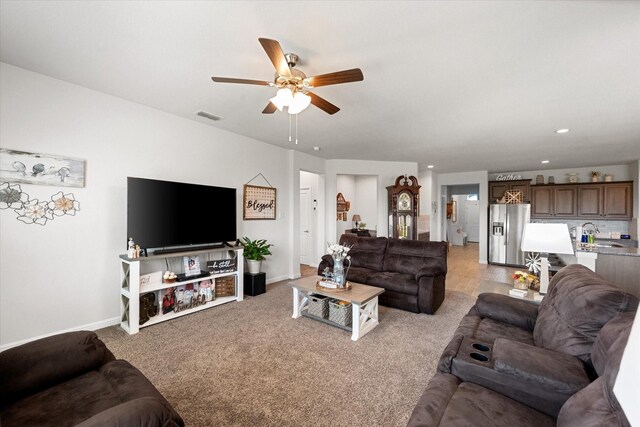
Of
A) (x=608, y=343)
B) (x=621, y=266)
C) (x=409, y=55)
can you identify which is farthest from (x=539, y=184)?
(x=608, y=343)

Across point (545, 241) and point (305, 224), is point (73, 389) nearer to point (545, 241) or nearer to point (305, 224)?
point (545, 241)

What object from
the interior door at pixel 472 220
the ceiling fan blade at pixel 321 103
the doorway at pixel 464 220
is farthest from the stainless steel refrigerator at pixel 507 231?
A: the ceiling fan blade at pixel 321 103

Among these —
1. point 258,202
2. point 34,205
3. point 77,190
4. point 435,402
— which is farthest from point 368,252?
point 34,205

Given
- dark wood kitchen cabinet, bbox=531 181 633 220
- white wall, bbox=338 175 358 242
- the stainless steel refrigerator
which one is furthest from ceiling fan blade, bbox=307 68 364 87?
dark wood kitchen cabinet, bbox=531 181 633 220

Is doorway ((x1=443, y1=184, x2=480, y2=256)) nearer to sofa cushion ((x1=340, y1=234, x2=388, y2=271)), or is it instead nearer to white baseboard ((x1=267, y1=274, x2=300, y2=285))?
sofa cushion ((x1=340, y1=234, x2=388, y2=271))

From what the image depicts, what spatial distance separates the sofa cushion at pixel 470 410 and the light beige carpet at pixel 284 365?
2.08 ft

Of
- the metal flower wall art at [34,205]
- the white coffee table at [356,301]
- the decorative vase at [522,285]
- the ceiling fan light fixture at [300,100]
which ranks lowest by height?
the white coffee table at [356,301]

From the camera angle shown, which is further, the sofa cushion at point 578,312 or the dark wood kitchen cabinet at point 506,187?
the dark wood kitchen cabinet at point 506,187

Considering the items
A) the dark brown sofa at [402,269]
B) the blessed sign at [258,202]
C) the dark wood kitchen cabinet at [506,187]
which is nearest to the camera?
the dark brown sofa at [402,269]

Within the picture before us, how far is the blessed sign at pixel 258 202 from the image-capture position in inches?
179

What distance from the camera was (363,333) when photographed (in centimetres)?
287

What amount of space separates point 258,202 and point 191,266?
5.28 feet

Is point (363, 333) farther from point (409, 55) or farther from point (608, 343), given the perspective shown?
point (409, 55)

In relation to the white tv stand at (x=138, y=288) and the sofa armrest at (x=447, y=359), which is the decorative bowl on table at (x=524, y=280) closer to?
the sofa armrest at (x=447, y=359)
